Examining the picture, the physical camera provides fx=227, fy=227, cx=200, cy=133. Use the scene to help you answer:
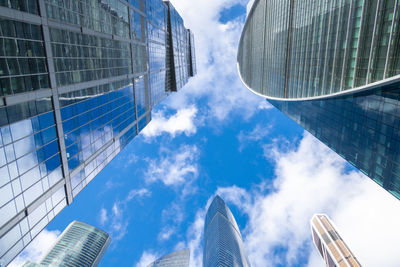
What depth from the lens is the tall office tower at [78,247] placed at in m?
144

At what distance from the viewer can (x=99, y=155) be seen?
34.8 metres

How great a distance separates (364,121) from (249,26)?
87010mm

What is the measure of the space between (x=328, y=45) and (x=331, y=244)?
4446 inches

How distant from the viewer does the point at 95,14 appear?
101 feet

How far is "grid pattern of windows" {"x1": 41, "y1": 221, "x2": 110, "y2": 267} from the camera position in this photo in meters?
145

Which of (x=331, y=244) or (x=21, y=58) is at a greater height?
(x=21, y=58)

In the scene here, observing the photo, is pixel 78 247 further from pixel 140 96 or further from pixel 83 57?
pixel 83 57

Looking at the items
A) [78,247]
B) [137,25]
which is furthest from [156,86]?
[78,247]

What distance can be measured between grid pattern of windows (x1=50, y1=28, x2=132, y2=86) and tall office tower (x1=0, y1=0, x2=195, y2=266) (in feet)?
0.35

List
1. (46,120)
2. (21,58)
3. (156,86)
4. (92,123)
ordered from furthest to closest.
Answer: (156,86), (92,123), (46,120), (21,58)

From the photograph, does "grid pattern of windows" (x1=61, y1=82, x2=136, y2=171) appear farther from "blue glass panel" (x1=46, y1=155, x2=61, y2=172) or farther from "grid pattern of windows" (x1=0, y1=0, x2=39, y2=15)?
"grid pattern of windows" (x1=0, y1=0, x2=39, y2=15)

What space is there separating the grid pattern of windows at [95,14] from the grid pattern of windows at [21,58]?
3.97 metres

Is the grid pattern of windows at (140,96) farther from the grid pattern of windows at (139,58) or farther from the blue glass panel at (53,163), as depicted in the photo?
the blue glass panel at (53,163)

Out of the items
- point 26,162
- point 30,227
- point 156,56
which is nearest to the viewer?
point 26,162
